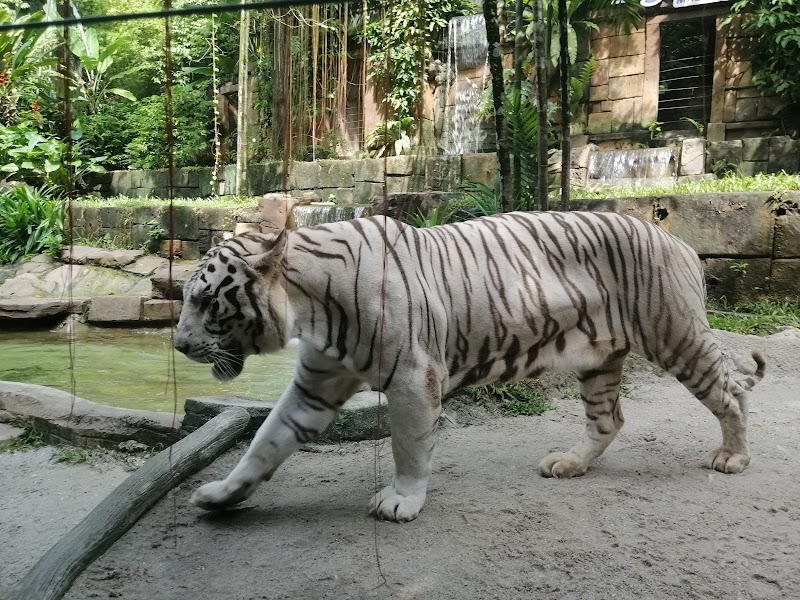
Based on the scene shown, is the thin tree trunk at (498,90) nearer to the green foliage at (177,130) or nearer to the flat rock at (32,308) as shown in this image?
the flat rock at (32,308)

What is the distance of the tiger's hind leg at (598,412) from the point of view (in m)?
3.38

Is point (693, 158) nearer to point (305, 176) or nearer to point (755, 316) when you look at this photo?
point (755, 316)

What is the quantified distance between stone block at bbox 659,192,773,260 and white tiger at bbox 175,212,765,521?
361cm

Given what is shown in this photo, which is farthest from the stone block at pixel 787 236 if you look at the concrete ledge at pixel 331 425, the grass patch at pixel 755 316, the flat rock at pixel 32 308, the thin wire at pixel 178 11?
the flat rock at pixel 32 308

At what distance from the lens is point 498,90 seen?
16.1ft

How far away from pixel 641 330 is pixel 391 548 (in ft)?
5.15

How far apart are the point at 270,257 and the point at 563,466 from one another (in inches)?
69.7

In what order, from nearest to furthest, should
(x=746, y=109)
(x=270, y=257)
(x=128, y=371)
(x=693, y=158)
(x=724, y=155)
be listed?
(x=270, y=257) < (x=128, y=371) < (x=724, y=155) < (x=693, y=158) < (x=746, y=109)

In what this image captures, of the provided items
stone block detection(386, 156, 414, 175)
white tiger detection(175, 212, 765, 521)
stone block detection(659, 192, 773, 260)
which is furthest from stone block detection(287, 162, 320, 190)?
white tiger detection(175, 212, 765, 521)

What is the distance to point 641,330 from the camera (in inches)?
126

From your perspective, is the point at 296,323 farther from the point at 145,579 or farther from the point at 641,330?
the point at 641,330

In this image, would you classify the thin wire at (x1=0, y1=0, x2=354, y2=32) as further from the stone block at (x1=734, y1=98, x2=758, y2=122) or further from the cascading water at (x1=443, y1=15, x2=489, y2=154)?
the stone block at (x1=734, y1=98, x2=758, y2=122)

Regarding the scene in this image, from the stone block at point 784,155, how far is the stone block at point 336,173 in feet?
23.5

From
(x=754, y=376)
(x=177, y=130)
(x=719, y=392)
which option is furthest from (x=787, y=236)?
(x=177, y=130)
